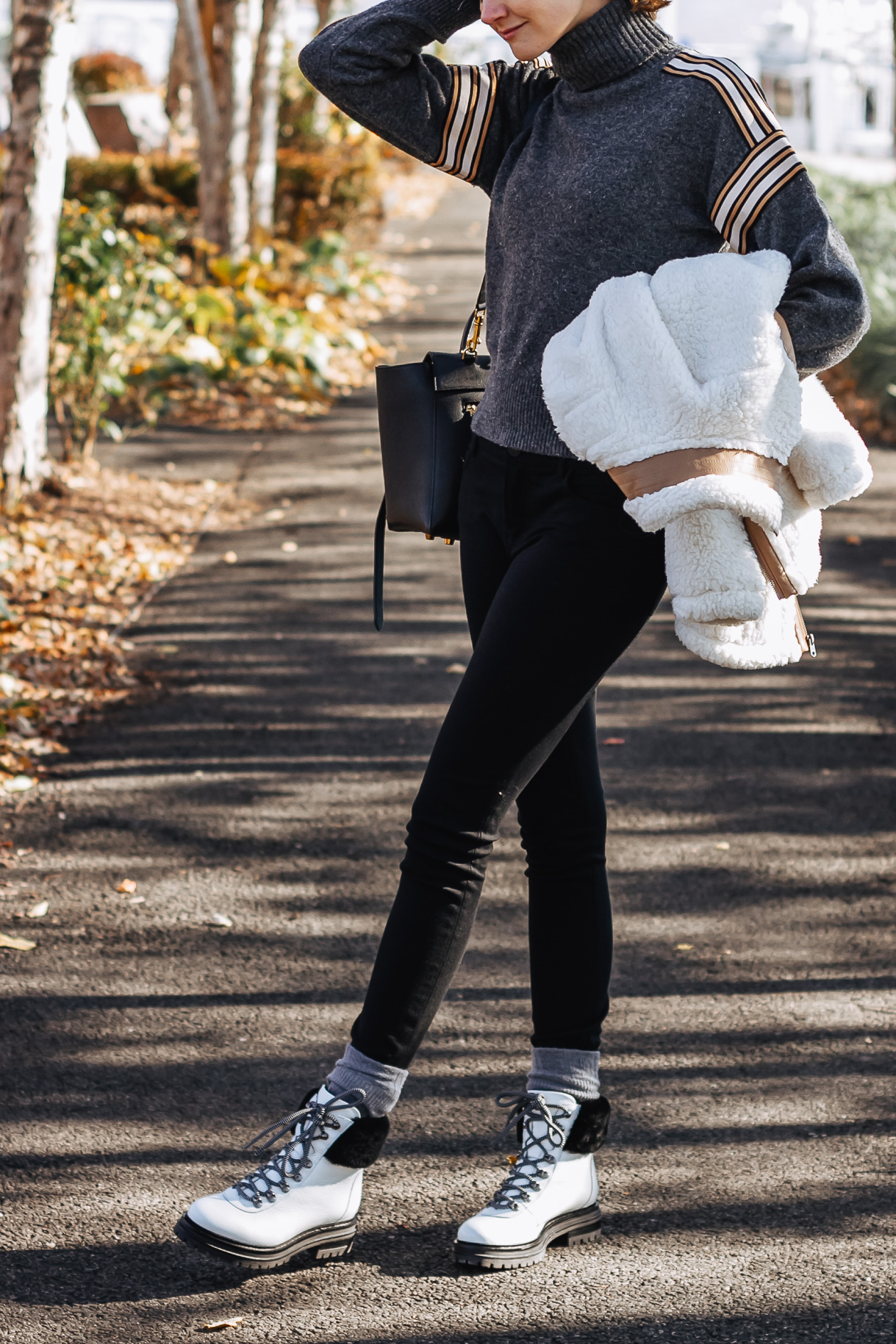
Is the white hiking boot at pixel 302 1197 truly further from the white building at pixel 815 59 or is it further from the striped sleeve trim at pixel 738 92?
the white building at pixel 815 59

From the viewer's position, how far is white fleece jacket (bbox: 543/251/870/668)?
2094 millimetres

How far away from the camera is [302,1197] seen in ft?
7.75

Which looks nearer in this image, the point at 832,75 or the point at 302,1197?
the point at 302,1197

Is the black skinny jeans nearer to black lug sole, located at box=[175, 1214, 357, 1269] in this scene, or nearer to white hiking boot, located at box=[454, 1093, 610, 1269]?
white hiking boot, located at box=[454, 1093, 610, 1269]

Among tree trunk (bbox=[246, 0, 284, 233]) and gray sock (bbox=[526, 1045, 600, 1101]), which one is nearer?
gray sock (bbox=[526, 1045, 600, 1101])

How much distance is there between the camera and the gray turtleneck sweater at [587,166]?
2.13m

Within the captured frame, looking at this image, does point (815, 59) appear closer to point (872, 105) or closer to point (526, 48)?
point (872, 105)

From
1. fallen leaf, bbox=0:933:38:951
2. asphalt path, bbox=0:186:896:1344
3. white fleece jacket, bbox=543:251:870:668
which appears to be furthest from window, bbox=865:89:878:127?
white fleece jacket, bbox=543:251:870:668

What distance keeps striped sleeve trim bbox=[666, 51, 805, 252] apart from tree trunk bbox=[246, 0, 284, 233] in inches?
470

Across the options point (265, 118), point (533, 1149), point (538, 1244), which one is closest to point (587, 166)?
point (533, 1149)

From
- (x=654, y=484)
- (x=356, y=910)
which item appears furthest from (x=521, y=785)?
(x=356, y=910)

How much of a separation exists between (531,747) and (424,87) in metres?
1.11

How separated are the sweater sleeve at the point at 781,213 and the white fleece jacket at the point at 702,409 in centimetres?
5

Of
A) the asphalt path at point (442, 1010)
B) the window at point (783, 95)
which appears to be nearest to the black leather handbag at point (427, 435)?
the asphalt path at point (442, 1010)
